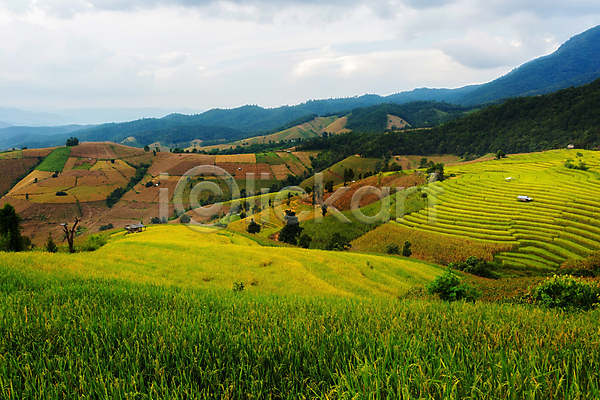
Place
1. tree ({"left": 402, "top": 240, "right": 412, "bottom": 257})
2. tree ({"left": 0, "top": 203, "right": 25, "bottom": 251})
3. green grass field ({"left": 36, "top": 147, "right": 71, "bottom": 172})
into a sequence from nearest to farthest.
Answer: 1. tree ({"left": 0, "top": 203, "right": 25, "bottom": 251})
2. tree ({"left": 402, "top": 240, "right": 412, "bottom": 257})
3. green grass field ({"left": 36, "top": 147, "right": 71, "bottom": 172})

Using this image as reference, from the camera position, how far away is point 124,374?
256cm

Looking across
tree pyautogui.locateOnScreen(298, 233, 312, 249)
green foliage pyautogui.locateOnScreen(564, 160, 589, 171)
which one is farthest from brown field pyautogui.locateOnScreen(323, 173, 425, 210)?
green foliage pyautogui.locateOnScreen(564, 160, 589, 171)

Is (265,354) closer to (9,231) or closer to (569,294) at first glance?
(569,294)

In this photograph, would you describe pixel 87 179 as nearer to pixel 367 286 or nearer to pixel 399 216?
pixel 399 216

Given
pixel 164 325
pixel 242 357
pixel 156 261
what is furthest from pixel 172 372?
pixel 156 261

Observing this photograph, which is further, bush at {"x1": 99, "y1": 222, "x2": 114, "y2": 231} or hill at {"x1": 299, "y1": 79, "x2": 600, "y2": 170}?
hill at {"x1": 299, "y1": 79, "x2": 600, "y2": 170}

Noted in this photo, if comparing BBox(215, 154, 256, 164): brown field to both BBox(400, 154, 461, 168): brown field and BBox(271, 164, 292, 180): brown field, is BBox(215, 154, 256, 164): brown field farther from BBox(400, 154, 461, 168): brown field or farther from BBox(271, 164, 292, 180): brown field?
BBox(400, 154, 461, 168): brown field

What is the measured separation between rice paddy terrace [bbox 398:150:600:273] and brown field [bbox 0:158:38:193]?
207 metres

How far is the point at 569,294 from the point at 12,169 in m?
234

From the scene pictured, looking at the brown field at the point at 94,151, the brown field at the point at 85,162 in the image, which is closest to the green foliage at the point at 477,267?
the brown field at the point at 85,162

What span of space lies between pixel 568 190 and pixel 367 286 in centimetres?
5652

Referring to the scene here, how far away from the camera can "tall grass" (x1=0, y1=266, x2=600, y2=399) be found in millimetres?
2244

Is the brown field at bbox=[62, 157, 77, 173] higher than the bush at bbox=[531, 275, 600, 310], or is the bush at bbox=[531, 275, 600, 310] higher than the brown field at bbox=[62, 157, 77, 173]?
the brown field at bbox=[62, 157, 77, 173]

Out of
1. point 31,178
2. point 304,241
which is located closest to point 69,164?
point 31,178
